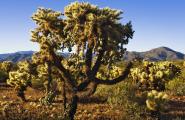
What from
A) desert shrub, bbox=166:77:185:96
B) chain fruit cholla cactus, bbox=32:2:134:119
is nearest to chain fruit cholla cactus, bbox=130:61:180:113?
desert shrub, bbox=166:77:185:96

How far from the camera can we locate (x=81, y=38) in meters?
16.7

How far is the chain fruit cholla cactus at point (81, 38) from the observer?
16438mm

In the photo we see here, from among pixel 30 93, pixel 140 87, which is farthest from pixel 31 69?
pixel 140 87

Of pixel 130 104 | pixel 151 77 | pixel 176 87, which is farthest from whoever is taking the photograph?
pixel 151 77

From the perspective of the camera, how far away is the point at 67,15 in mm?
17078

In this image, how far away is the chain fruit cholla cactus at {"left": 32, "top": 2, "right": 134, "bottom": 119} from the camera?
16.4 meters

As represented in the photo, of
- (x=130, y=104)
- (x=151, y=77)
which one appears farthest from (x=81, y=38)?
(x=151, y=77)

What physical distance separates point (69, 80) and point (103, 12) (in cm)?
348

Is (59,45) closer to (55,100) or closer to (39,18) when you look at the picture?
(39,18)

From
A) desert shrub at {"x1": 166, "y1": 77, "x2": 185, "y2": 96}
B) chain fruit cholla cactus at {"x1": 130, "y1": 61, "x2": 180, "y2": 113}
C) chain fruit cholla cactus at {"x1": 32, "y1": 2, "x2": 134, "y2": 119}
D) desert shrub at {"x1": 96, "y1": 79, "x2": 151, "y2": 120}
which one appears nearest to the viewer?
chain fruit cholla cactus at {"x1": 32, "y1": 2, "x2": 134, "y2": 119}

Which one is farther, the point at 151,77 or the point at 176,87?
the point at 151,77

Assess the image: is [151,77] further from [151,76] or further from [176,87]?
[176,87]

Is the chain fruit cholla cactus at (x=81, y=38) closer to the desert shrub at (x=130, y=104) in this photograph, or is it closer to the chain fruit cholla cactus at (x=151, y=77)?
the desert shrub at (x=130, y=104)

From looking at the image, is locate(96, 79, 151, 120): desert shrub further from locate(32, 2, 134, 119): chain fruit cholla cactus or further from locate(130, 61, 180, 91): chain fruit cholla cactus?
locate(130, 61, 180, 91): chain fruit cholla cactus
